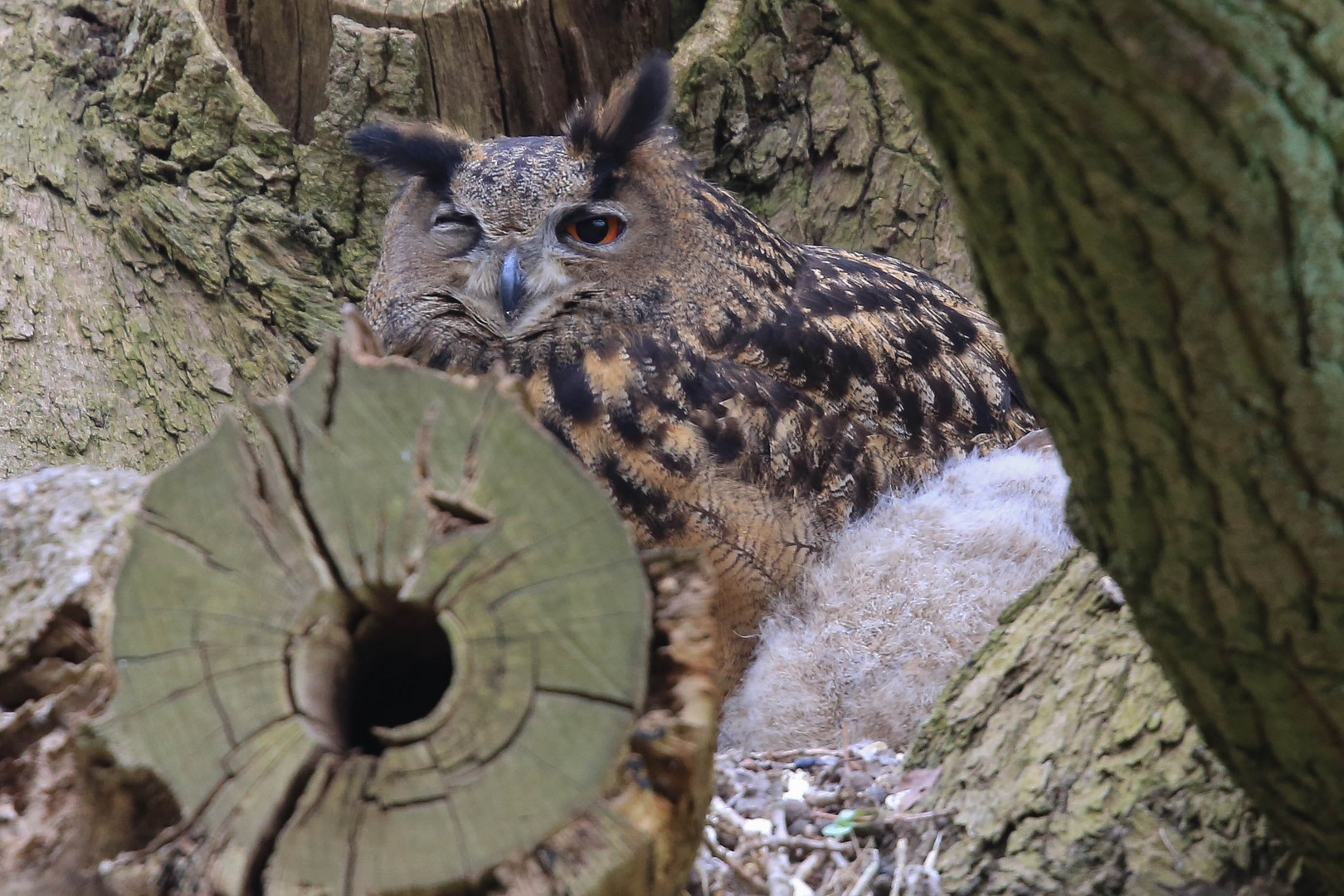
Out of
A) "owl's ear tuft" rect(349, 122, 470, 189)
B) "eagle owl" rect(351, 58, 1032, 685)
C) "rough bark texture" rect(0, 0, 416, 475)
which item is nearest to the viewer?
"eagle owl" rect(351, 58, 1032, 685)

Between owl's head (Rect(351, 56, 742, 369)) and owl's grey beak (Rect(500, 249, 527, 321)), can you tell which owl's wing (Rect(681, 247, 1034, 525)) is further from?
owl's grey beak (Rect(500, 249, 527, 321))

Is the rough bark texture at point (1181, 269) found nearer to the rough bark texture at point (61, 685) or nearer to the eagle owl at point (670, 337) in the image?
the rough bark texture at point (61, 685)

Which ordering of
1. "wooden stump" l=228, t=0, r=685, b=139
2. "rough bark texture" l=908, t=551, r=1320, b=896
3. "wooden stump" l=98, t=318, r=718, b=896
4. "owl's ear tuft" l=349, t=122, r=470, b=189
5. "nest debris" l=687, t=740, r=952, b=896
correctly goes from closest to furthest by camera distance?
"wooden stump" l=98, t=318, r=718, b=896
"rough bark texture" l=908, t=551, r=1320, b=896
"nest debris" l=687, t=740, r=952, b=896
"owl's ear tuft" l=349, t=122, r=470, b=189
"wooden stump" l=228, t=0, r=685, b=139

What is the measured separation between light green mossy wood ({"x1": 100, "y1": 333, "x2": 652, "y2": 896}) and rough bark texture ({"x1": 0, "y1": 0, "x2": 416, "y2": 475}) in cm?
226

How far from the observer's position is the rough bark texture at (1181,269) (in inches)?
30.0

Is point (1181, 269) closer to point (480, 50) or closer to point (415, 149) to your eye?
point (415, 149)

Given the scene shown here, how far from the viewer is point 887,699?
7.13ft

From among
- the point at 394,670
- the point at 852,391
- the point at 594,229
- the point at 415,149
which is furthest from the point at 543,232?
the point at 394,670

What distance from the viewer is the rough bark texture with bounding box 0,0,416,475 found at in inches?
124

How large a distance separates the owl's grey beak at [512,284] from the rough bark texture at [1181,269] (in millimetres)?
1747

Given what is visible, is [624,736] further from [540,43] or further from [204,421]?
[540,43]

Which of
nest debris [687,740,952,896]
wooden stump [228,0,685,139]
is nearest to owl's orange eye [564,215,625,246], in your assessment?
wooden stump [228,0,685,139]

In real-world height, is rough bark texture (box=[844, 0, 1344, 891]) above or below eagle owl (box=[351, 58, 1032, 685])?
below

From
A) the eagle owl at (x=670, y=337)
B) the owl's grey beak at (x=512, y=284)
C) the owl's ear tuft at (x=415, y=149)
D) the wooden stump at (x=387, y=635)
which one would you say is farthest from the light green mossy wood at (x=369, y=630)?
the owl's ear tuft at (x=415, y=149)
